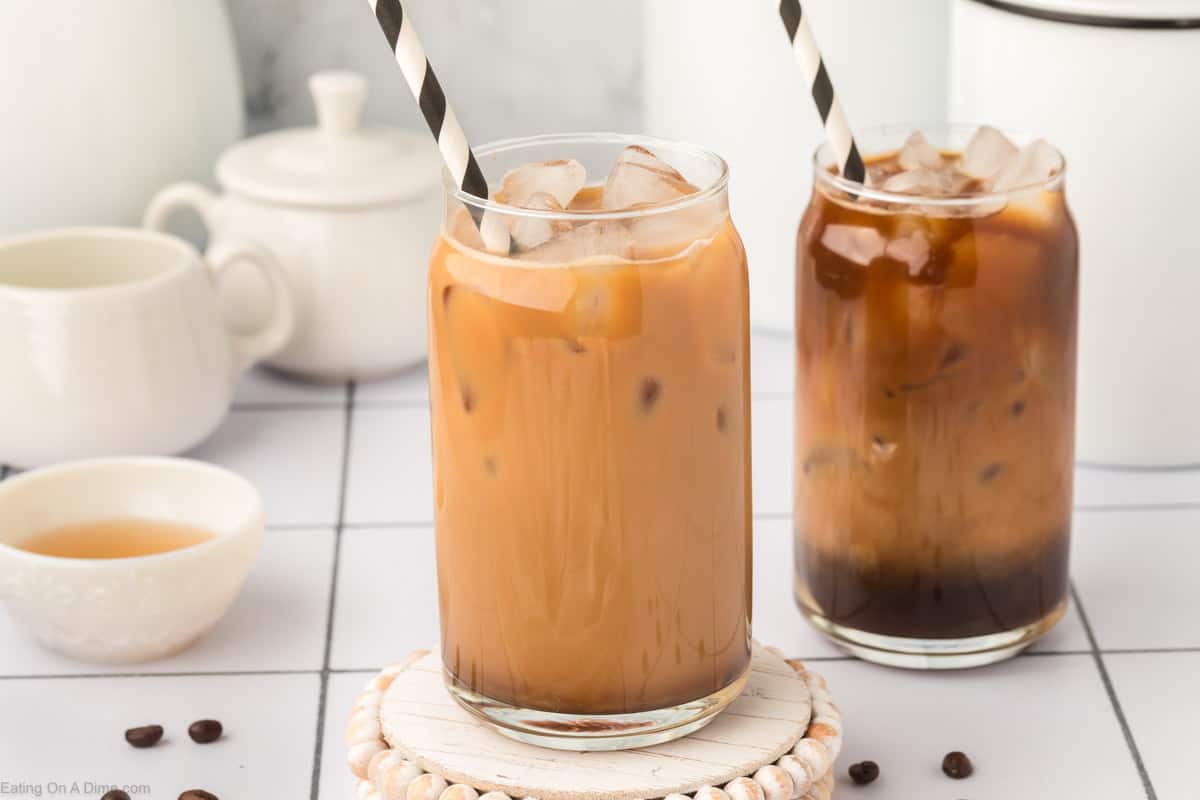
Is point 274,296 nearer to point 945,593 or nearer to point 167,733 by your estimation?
point 167,733

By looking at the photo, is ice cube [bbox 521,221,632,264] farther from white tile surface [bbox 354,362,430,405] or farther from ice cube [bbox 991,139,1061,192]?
white tile surface [bbox 354,362,430,405]

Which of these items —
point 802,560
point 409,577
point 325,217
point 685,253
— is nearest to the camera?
point 685,253

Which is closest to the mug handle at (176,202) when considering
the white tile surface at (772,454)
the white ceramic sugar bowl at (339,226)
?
the white ceramic sugar bowl at (339,226)

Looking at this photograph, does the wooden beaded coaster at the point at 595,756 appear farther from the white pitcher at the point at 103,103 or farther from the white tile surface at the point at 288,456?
the white pitcher at the point at 103,103

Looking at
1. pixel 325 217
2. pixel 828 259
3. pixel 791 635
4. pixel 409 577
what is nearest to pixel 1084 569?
pixel 791 635

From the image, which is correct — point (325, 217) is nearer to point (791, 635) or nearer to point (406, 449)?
point (406, 449)

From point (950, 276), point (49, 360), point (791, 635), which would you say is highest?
point (950, 276)
